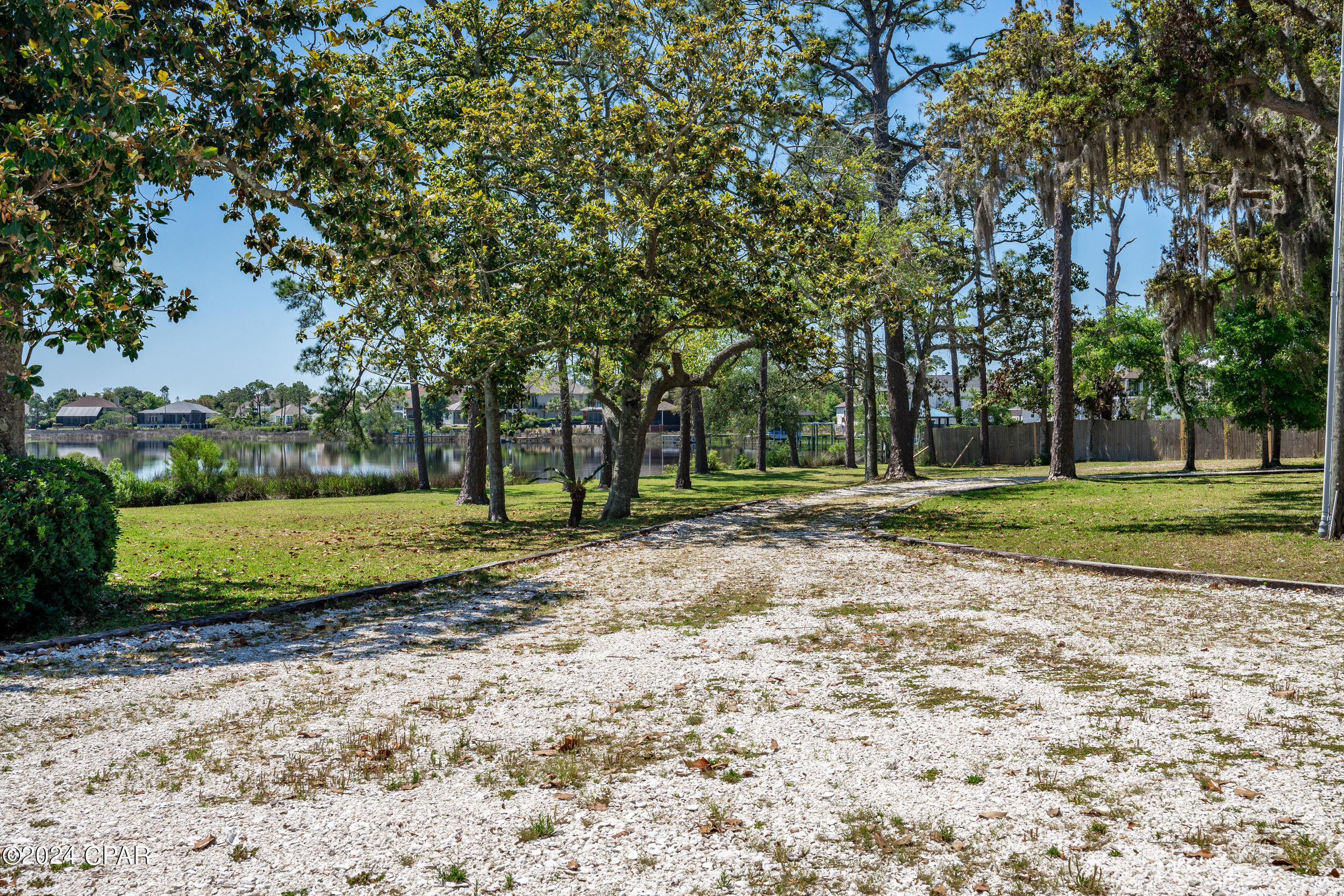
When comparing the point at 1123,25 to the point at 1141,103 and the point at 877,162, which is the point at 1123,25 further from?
the point at 877,162

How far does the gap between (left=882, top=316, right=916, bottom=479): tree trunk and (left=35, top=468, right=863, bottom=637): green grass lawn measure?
299 cm

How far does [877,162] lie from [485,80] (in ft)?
48.6

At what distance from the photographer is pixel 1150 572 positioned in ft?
32.4

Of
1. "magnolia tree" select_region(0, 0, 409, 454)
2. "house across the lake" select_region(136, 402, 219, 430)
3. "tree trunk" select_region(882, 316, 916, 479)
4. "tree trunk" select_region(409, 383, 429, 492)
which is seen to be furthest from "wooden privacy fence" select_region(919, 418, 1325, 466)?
"house across the lake" select_region(136, 402, 219, 430)

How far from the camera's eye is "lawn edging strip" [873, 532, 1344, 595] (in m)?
8.86

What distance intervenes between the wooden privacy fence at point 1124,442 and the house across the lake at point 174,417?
110 meters

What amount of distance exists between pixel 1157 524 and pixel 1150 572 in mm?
4475

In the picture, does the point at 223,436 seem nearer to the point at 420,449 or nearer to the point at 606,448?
the point at 420,449

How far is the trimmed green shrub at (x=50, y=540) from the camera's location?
7.36 metres

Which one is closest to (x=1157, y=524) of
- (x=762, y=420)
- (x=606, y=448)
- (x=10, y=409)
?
(x=10, y=409)

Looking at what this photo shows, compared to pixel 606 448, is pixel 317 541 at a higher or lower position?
lower

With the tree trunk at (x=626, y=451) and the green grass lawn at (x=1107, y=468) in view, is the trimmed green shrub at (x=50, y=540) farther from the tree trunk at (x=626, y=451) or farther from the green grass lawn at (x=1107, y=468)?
the green grass lawn at (x=1107, y=468)

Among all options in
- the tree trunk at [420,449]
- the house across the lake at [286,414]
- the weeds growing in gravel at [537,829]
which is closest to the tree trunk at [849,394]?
the tree trunk at [420,449]

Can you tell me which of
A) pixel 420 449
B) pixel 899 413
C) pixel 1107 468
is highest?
pixel 899 413
